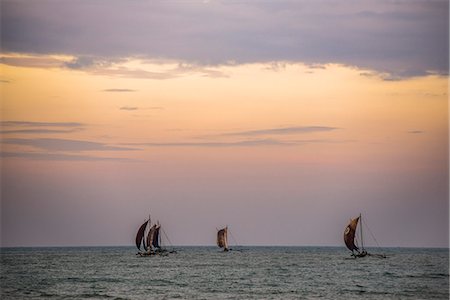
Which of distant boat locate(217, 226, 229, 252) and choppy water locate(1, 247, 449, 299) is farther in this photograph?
distant boat locate(217, 226, 229, 252)

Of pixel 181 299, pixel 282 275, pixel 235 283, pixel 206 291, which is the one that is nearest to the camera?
pixel 181 299

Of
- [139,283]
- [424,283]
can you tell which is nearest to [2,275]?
[139,283]

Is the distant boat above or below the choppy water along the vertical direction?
above

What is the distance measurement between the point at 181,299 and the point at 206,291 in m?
6.39

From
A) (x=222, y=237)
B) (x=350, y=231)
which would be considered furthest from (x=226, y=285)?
(x=222, y=237)

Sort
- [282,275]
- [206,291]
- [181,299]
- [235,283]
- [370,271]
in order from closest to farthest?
[181,299], [206,291], [235,283], [282,275], [370,271]

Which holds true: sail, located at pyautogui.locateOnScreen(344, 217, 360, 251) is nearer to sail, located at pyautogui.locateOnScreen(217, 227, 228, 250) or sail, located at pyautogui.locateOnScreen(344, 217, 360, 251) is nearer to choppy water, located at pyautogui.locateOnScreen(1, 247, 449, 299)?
choppy water, located at pyautogui.locateOnScreen(1, 247, 449, 299)

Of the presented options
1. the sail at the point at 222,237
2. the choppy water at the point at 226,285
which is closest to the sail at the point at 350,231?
the choppy water at the point at 226,285

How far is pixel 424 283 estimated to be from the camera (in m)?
74.8

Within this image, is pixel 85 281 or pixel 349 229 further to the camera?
pixel 349 229

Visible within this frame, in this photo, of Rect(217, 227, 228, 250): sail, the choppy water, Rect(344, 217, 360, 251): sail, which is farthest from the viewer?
Rect(217, 227, 228, 250): sail

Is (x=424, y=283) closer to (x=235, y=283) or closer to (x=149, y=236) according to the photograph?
(x=235, y=283)

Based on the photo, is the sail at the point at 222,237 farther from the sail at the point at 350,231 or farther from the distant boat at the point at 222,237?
the sail at the point at 350,231

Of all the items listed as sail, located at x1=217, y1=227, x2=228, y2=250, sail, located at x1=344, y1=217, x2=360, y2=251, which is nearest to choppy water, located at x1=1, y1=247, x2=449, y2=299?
sail, located at x1=344, y1=217, x2=360, y2=251
